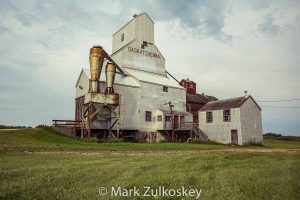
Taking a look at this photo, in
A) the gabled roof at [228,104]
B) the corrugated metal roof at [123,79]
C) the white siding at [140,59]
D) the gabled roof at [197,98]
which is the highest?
the white siding at [140,59]

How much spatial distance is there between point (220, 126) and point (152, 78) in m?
13.6

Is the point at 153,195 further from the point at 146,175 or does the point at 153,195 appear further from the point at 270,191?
the point at 270,191

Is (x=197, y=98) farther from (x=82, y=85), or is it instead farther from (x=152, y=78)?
(x=82, y=85)

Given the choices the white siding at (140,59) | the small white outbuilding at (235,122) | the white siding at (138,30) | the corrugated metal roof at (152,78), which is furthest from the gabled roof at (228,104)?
the white siding at (138,30)

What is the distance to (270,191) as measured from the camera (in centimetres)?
679

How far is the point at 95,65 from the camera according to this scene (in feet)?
118

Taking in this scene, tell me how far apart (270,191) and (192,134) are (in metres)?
35.0

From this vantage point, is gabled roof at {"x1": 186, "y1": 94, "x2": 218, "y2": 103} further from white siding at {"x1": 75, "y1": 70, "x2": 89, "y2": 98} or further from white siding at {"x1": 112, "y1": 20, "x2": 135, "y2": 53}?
white siding at {"x1": 75, "y1": 70, "x2": 89, "y2": 98}

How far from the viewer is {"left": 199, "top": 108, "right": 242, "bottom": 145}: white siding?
36469 millimetres

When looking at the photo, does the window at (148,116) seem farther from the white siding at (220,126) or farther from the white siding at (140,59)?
the white siding at (140,59)

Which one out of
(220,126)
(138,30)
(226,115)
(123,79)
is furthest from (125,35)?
(220,126)

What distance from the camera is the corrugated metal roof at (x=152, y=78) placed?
142 ft

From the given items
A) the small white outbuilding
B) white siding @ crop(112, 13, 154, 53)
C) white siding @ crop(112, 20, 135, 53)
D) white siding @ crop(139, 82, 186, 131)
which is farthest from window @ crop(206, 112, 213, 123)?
white siding @ crop(112, 20, 135, 53)

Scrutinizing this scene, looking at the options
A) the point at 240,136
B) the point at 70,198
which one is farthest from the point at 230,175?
the point at 240,136
